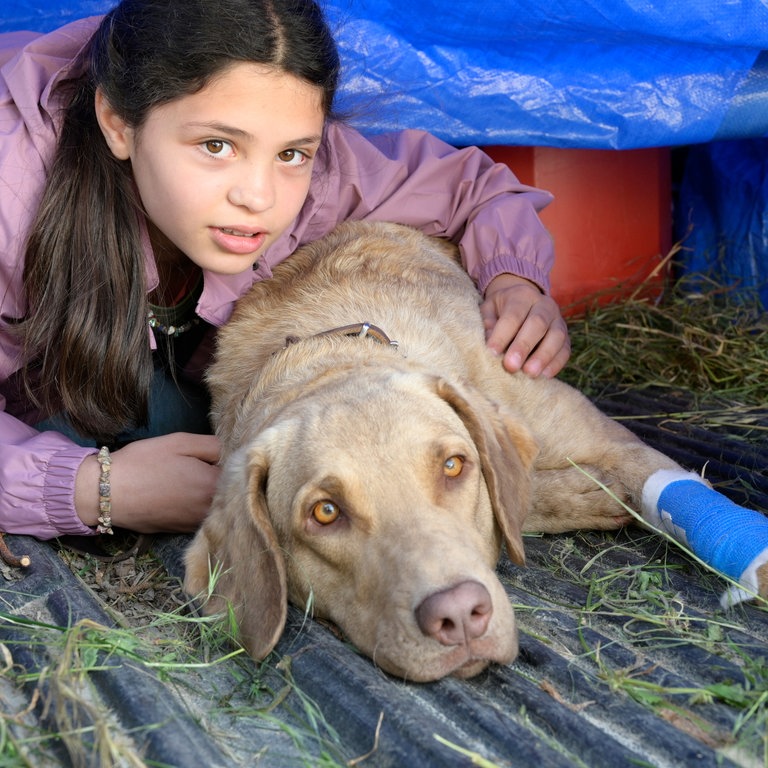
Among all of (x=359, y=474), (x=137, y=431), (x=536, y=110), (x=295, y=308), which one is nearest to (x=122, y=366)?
(x=295, y=308)

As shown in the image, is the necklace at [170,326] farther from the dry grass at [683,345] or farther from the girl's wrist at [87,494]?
the dry grass at [683,345]

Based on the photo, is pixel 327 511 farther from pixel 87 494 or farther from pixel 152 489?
pixel 87 494

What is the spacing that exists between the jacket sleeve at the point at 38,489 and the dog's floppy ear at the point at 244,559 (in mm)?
730

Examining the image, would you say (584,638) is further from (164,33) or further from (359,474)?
(164,33)

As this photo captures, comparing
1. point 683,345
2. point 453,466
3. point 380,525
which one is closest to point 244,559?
point 380,525

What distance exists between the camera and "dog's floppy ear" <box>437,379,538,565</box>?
3.02m

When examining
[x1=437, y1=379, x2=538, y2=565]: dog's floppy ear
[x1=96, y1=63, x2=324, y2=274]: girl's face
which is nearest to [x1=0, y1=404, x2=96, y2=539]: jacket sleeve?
[x1=96, y1=63, x2=324, y2=274]: girl's face

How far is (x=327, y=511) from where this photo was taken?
275cm

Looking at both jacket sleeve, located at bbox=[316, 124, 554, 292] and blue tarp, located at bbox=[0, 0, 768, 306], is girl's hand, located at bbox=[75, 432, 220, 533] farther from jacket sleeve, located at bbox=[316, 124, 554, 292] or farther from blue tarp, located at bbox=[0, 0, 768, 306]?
blue tarp, located at bbox=[0, 0, 768, 306]

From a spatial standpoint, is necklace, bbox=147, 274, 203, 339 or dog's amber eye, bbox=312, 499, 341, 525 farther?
necklace, bbox=147, 274, 203, 339

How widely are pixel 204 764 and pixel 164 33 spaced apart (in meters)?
2.56

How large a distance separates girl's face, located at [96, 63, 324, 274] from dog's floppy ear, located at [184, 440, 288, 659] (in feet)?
3.13

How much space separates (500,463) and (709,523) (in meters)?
0.69

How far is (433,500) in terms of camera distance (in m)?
2.73
